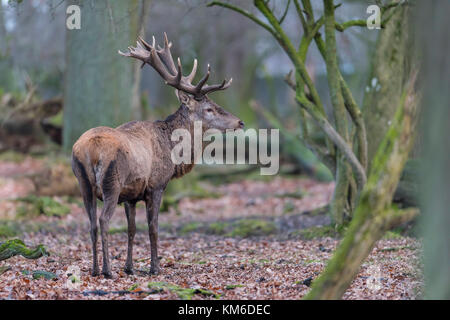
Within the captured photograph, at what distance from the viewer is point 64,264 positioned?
25.2 feet

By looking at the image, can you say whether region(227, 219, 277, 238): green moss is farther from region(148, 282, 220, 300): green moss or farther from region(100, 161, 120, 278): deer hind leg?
region(148, 282, 220, 300): green moss

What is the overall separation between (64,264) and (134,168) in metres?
1.75

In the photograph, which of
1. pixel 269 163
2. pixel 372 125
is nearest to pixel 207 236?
pixel 372 125

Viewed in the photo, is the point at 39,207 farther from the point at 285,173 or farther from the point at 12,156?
the point at 285,173

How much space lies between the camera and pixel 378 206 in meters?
4.76

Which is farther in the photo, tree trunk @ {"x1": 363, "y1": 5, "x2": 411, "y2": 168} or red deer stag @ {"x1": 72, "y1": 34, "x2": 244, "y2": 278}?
tree trunk @ {"x1": 363, "y1": 5, "x2": 411, "y2": 168}

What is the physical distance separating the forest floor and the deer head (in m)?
1.91

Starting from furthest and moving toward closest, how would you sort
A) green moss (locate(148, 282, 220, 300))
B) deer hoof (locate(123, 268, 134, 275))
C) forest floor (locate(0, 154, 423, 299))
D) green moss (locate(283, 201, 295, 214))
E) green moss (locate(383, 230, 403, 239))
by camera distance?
green moss (locate(283, 201, 295, 214)) → green moss (locate(383, 230, 403, 239)) → deer hoof (locate(123, 268, 134, 275)) → forest floor (locate(0, 154, 423, 299)) → green moss (locate(148, 282, 220, 300))

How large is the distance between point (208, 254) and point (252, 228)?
6.35ft

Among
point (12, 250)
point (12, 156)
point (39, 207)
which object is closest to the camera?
point (12, 250)

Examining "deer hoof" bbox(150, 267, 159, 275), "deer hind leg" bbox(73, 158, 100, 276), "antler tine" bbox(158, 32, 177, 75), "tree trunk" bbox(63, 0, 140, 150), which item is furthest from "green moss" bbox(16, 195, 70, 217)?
"deer hind leg" bbox(73, 158, 100, 276)

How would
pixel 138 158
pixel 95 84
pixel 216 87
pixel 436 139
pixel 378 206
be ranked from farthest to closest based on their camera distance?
pixel 95 84 < pixel 216 87 < pixel 138 158 < pixel 378 206 < pixel 436 139

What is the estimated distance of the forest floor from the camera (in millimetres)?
6020

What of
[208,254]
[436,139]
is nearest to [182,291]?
[436,139]
